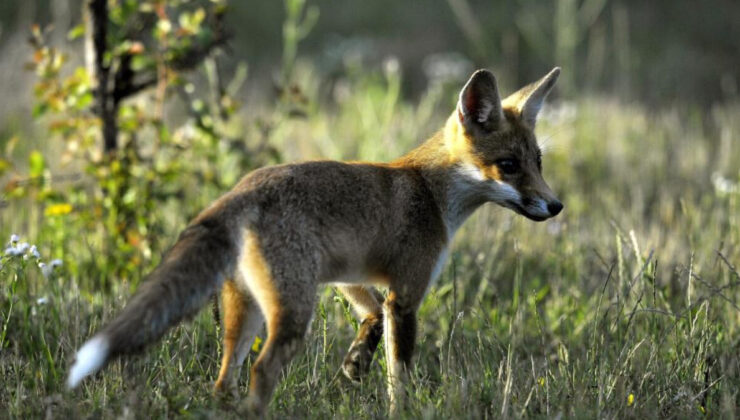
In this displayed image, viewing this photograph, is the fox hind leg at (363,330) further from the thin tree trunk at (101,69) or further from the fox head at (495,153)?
the thin tree trunk at (101,69)

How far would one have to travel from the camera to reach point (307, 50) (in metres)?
16.6

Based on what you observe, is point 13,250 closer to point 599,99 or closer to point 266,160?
point 266,160

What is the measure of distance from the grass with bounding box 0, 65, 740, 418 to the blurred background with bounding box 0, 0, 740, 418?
0.02 meters

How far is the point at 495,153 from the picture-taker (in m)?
5.38

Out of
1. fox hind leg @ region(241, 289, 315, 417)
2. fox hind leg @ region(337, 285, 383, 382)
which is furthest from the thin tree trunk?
fox hind leg @ region(241, 289, 315, 417)

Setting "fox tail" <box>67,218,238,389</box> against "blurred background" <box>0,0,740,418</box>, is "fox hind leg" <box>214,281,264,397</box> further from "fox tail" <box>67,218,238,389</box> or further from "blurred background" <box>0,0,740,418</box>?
"fox tail" <box>67,218,238,389</box>

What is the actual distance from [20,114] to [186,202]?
4.18 metres

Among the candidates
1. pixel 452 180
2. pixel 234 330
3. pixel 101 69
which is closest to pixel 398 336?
pixel 234 330

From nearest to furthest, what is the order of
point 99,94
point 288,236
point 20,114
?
1. point 288,236
2. point 99,94
3. point 20,114

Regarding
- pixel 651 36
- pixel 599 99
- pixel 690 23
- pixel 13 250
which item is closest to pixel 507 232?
pixel 13 250

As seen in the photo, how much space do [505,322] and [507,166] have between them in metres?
1.59

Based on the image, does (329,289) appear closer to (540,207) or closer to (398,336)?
(398,336)

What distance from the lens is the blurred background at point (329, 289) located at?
196 inches

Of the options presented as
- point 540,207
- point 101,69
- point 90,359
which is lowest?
point 90,359
